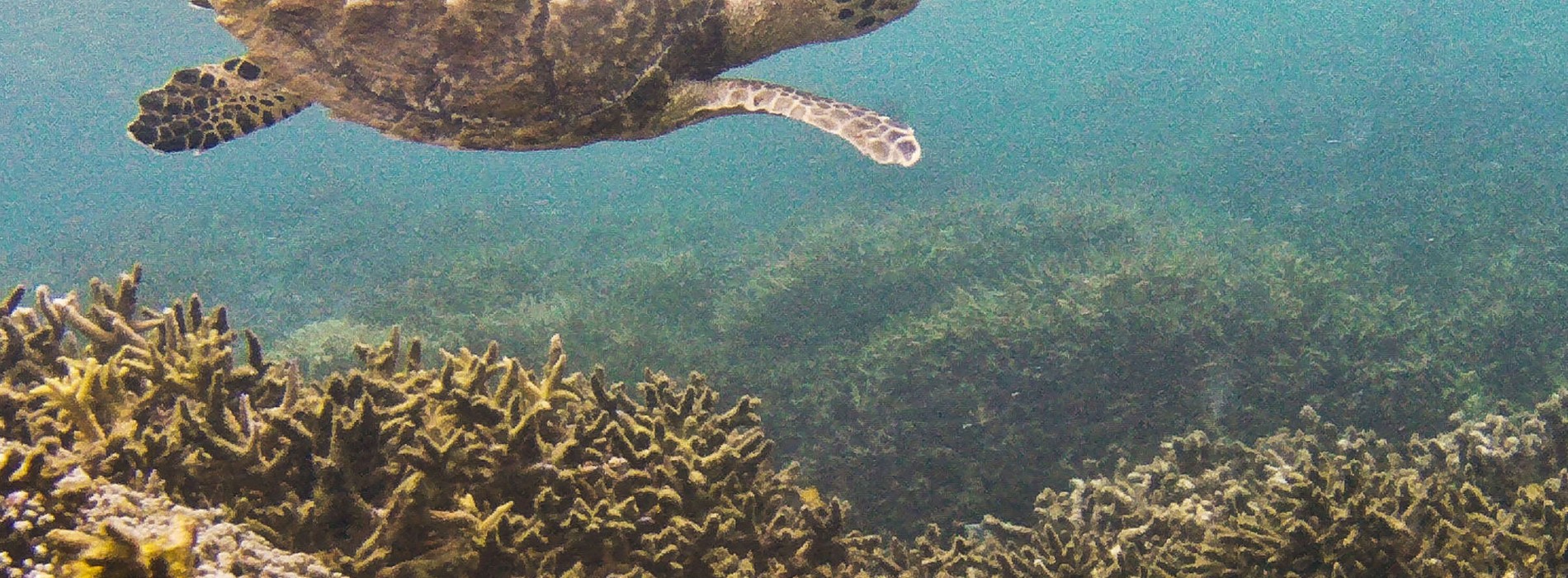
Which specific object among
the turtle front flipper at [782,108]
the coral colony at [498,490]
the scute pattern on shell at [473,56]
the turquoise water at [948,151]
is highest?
the scute pattern on shell at [473,56]

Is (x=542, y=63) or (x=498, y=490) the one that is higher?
(x=542, y=63)

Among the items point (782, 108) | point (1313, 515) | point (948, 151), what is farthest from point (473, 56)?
point (948, 151)

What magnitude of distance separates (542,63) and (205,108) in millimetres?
2553

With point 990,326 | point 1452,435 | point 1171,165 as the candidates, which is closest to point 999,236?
point 990,326

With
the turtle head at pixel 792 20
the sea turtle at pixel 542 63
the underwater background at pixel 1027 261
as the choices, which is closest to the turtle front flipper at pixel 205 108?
the sea turtle at pixel 542 63

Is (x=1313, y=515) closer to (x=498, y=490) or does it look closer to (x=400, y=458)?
(x=498, y=490)

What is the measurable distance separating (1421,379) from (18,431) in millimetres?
8806

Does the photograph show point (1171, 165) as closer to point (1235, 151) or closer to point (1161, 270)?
point (1235, 151)

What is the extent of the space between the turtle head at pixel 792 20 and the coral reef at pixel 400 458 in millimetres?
2058

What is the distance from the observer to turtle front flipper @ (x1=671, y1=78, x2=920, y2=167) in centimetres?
400

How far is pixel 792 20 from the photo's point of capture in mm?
4023

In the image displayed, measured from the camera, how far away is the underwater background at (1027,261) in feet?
20.4

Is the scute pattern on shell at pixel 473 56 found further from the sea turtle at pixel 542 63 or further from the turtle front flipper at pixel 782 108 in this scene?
the turtle front flipper at pixel 782 108

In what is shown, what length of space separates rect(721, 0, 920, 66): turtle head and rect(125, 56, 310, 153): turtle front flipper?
2.70 meters
